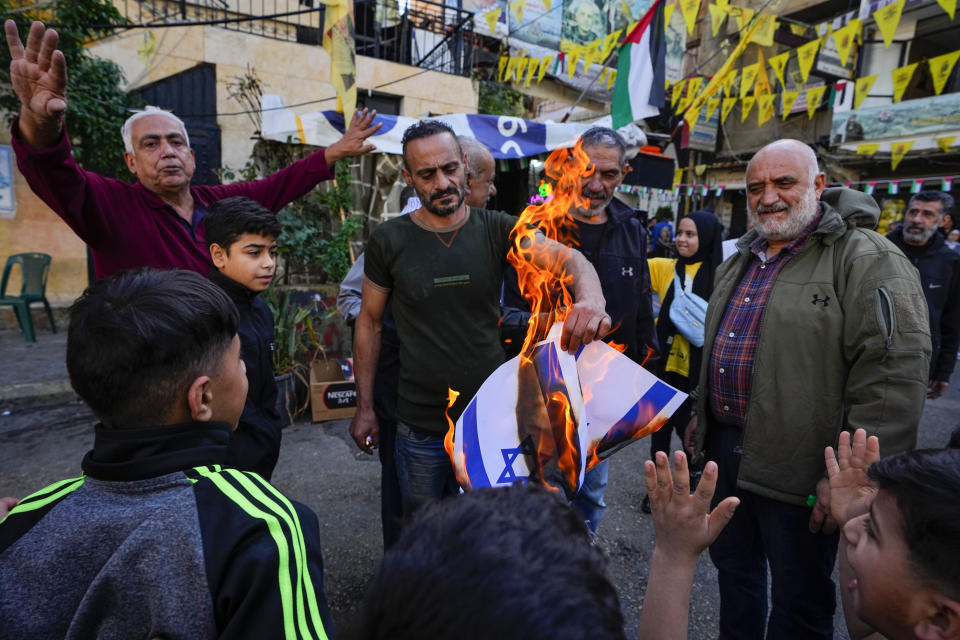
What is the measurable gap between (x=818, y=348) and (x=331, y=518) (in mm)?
3178

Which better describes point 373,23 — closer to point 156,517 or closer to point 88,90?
point 88,90

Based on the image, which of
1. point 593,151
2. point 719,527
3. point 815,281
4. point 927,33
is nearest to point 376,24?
point 593,151

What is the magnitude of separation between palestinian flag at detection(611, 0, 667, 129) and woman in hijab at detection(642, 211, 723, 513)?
3.47m

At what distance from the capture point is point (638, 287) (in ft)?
9.58

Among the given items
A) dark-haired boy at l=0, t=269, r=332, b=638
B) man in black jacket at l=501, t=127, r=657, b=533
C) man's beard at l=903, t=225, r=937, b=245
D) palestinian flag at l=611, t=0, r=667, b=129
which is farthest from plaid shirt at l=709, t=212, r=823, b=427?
palestinian flag at l=611, t=0, r=667, b=129

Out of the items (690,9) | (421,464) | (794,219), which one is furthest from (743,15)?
(421,464)

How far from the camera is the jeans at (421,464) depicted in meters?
2.36

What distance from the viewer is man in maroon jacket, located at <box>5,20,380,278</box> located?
1.78 meters

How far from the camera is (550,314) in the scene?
1946mm

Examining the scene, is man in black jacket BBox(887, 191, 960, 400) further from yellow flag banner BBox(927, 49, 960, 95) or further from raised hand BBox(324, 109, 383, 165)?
raised hand BBox(324, 109, 383, 165)

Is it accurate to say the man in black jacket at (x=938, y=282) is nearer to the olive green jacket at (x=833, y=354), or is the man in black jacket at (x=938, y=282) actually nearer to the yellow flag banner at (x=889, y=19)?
the yellow flag banner at (x=889, y=19)

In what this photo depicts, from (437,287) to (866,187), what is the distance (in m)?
16.7

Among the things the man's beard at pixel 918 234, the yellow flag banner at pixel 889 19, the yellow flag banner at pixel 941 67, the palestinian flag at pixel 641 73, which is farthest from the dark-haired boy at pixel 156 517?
the yellow flag banner at pixel 941 67

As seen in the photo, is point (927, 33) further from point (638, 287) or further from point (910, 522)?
point (910, 522)
